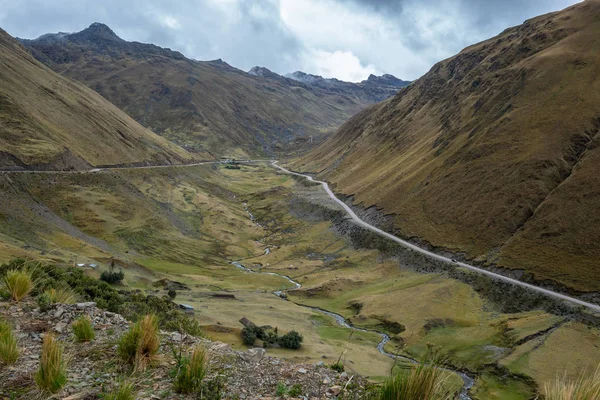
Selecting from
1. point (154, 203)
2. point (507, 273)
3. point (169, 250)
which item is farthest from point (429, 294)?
point (154, 203)

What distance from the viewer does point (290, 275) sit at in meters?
96.4

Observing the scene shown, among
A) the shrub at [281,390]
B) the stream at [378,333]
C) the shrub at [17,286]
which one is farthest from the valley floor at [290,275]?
the shrub at [17,286]

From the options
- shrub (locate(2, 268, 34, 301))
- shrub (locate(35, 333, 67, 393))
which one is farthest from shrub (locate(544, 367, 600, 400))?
shrub (locate(2, 268, 34, 301))

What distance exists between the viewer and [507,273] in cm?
7350

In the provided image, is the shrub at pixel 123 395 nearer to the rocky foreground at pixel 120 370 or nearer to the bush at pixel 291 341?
the rocky foreground at pixel 120 370

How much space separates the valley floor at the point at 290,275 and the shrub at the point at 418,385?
7.58 meters

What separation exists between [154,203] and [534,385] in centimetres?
11458

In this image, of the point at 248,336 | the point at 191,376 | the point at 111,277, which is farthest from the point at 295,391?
the point at 111,277

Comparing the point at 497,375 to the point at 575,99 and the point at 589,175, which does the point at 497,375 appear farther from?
the point at 575,99

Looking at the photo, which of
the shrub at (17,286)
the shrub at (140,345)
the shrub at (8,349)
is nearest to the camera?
the shrub at (8,349)

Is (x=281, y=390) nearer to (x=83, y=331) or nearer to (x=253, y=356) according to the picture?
(x=253, y=356)

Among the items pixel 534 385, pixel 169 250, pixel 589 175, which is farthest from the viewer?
pixel 169 250

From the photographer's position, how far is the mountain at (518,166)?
249ft

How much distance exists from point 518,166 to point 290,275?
207ft
